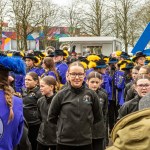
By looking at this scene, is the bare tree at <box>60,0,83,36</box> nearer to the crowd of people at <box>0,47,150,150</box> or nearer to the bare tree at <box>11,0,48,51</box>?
the bare tree at <box>11,0,48,51</box>

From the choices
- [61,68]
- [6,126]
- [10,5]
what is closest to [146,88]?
[6,126]

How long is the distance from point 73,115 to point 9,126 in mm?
1774

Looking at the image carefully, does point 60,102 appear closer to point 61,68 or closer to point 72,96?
point 72,96

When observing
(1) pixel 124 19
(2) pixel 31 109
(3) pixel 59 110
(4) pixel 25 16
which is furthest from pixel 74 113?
(1) pixel 124 19

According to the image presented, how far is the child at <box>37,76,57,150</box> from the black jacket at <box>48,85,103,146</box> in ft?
1.79

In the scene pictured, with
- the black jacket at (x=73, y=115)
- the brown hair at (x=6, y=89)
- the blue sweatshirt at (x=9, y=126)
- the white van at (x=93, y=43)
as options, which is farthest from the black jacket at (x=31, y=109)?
the white van at (x=93, y=43)

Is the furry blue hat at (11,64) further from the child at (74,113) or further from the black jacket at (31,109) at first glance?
the black jacket at (31,109)

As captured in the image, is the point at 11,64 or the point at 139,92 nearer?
the point at 11,64

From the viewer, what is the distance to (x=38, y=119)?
584cm

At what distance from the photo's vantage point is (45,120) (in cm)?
529

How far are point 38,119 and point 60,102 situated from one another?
1394 millimetres

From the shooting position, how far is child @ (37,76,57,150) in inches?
203

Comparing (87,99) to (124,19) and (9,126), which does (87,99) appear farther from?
(124,19)

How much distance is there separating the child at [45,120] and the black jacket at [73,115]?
0.55 m
